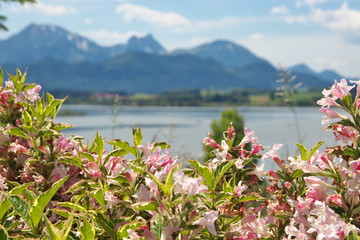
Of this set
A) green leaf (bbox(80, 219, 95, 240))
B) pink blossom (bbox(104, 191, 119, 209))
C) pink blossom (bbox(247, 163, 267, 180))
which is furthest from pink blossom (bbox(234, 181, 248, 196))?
green leaf (bbox(80, 219, 95, 240))

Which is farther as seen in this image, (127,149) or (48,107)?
(48,107)

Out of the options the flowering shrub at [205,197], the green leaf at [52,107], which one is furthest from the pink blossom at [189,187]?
the green leaf at [52,107]

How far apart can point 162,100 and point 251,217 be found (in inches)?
7490

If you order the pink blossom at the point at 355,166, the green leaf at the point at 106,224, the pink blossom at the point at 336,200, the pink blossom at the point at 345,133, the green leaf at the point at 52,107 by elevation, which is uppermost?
the green leaf at the point at 52,107

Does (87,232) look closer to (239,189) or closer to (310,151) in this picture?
(239,189)

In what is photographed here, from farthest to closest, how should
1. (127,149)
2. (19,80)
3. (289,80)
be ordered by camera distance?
(289,80)
(19,80)
(127,149)

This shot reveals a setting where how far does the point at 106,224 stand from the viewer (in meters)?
1.73

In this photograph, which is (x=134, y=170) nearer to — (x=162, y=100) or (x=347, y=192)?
(x=347, y=192)

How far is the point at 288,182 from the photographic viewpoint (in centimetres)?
200

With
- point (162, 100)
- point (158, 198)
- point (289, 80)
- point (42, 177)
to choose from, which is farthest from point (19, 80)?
point (162, 100)

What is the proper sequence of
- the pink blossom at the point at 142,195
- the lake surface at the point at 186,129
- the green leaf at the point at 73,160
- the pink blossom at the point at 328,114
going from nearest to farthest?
1. the pink blossom at the point at 142,195
2. the pink blossom at the point at 328,114
3. the green leaf at the point at 73,160
4. the lake surface at the point at 186,129

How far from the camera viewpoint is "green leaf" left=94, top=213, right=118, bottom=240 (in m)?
1.72

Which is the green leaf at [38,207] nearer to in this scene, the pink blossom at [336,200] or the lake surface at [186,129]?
the lake surface at [186,129]

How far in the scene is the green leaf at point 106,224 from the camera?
1.72 metres
